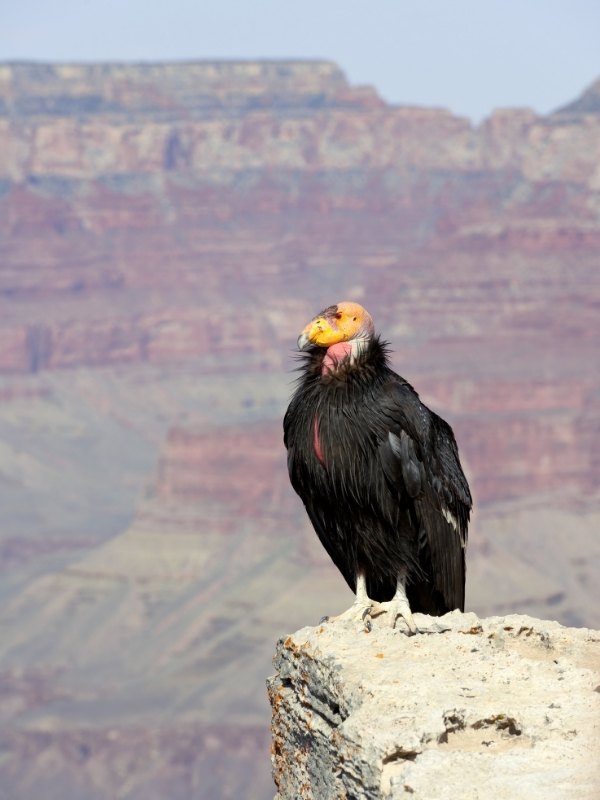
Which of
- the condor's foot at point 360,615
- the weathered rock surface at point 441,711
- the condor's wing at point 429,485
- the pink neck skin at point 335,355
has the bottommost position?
the weathered rock surface at point 441,711

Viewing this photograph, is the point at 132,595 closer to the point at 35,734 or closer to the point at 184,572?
the point at 184,572

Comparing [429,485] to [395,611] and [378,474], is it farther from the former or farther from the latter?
[395,611]

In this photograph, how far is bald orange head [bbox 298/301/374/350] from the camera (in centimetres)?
1083

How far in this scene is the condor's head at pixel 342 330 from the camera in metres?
10.8

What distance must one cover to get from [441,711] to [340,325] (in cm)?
272

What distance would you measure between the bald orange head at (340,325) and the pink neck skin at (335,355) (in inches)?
2.0

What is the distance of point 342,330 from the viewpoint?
35.7 ft

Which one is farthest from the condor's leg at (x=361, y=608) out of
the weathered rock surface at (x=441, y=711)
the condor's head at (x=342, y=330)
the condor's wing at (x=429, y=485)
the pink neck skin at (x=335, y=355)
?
the condor's head at (x=342, y=330)

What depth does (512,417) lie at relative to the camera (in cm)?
17025

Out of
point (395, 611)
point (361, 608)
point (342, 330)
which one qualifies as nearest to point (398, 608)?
point (395, 611)

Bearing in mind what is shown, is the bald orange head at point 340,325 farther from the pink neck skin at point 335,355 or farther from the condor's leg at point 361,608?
the condor's leg at point 361,608

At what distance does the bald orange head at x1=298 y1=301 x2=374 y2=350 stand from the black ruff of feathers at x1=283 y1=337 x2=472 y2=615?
5.7 inches

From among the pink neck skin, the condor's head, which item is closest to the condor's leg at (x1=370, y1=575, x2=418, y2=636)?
the pink neck skin

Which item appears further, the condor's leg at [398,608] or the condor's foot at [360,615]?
the condor's leg at [398,608]
